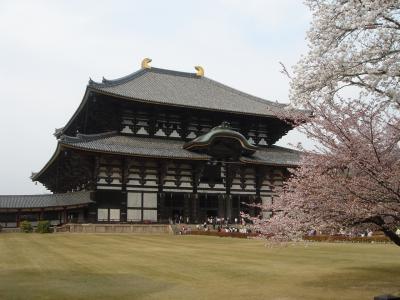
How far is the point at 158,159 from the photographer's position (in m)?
46.7

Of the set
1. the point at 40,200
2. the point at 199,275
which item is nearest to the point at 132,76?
the point at 40,200

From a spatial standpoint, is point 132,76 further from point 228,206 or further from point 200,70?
point 228,206

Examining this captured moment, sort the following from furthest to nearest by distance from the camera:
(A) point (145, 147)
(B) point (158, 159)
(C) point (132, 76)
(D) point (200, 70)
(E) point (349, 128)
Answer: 1. (D) point (200, 70)
2. (C) point (132, 76)
3. (A) point (145, 147)
4. (B) point (158, 159)
5. (E) point (349, 128)

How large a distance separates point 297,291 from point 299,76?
565 cm

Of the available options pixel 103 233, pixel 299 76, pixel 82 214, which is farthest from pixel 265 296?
pixel 82 214

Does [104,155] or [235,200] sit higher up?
[104,155]

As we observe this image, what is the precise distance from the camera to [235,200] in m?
51.4

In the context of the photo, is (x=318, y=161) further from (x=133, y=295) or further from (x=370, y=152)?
(x=133, y=295)

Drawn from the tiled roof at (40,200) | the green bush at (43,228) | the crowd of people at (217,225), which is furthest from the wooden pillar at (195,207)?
the green bush at (43,228)

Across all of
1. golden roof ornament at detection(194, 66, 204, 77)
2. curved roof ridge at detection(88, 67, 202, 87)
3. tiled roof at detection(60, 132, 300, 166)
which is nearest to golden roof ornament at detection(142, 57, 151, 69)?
curved roof ridge at detection(88, 67, 202, 87)

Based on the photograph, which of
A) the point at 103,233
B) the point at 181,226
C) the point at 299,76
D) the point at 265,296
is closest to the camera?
the point at 265,296

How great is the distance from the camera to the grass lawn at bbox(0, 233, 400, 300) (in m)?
12.5

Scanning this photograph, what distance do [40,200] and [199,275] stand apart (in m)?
38.5

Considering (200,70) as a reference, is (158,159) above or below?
below
